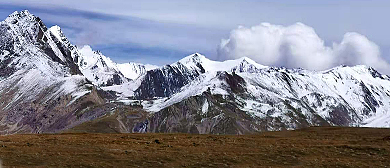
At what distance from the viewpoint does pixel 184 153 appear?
60.1m

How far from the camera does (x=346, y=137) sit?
269ft

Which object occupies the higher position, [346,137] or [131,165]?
[346,137]

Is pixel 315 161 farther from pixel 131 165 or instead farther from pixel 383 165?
pixel 131 165

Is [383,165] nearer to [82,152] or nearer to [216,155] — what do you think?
[216,155]

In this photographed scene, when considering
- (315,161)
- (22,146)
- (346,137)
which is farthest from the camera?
(346,137)

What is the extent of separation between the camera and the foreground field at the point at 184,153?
2154 inches

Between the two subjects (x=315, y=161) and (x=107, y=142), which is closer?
(x=315, y=161)

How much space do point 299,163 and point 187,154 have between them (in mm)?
11914

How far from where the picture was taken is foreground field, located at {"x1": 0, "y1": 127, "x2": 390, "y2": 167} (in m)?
54.7

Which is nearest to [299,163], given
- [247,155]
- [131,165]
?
[247,155]

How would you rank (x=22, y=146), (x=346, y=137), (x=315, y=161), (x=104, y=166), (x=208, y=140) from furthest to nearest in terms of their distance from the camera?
(x=346, y=137) → (x=208, y=140) → (x=22, y=146) → (x=315, y=161) → (x=104, y=166)

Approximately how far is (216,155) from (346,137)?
30.7 meters

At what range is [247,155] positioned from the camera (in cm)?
5891

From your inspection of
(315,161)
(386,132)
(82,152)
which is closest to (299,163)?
(315,161)
